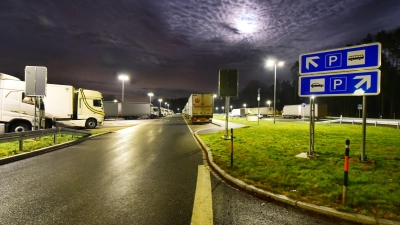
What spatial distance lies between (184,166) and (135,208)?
3153mm

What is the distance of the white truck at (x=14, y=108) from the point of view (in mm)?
13562

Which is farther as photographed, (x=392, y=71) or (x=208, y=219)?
(x=392, y=71)

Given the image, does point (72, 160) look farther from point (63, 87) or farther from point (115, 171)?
point (63, 87)

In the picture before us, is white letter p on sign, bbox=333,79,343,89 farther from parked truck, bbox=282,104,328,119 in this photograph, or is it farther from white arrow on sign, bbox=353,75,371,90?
parked truck, bbox=282,104,328,119

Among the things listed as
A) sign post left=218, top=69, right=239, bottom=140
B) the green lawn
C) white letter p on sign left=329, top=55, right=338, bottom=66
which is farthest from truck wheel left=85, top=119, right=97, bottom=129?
white letter p on sign left=329, top=55, right=338, bottom=66

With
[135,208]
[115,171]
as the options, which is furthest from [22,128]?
[135,208]

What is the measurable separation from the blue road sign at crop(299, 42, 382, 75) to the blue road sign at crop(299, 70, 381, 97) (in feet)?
0.63

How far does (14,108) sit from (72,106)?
16.3 ft

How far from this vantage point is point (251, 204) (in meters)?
4.24

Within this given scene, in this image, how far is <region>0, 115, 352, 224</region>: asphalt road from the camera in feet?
12.0

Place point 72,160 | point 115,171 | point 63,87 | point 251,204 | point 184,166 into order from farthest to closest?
point 63,87
point 72,160
point 184,166
point 115,171
point 251,204

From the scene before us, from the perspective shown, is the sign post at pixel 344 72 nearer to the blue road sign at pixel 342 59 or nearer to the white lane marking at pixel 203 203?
the blue road sign at pixel 342 59

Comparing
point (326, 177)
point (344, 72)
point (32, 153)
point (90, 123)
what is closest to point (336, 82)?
point (344, 72)

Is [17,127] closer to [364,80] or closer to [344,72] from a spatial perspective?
[344,72]
